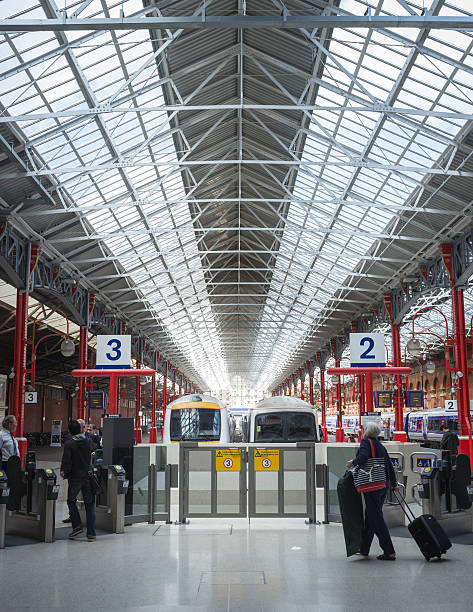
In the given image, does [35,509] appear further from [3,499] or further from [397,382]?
[397,382]

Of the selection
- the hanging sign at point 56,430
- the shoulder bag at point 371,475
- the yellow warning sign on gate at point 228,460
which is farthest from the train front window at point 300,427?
the hanging sign at point 56,430

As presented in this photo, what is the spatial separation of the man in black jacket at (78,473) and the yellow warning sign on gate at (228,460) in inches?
98.6

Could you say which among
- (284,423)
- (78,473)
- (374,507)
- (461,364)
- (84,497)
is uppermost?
(461,364)

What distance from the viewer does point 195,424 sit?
23219 millimetres

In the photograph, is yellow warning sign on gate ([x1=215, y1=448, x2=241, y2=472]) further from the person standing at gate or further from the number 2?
the number 2

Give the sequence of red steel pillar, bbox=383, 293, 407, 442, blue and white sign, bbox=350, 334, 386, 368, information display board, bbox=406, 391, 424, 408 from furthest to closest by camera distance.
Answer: red steel pillar, bbox=383, 293, 407, 442
information display board, bbox=406, 391, 424, 408
blue and white sign, bbox=350, 334, 386, 368

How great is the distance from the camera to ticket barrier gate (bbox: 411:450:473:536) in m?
10.1

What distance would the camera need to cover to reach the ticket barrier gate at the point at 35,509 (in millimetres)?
10167

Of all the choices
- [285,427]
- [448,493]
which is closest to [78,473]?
[448,493]

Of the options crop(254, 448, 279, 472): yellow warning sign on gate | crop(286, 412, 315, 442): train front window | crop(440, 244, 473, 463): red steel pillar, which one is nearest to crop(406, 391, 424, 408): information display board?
crop(440, 244, 473, 463): red steel pillar

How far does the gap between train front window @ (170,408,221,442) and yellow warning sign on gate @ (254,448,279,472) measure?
37.0ft

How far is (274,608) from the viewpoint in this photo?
648cm

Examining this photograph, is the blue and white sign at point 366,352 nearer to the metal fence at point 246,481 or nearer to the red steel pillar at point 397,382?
the metal fence at point 246,481

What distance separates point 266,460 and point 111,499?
2.91 meters
